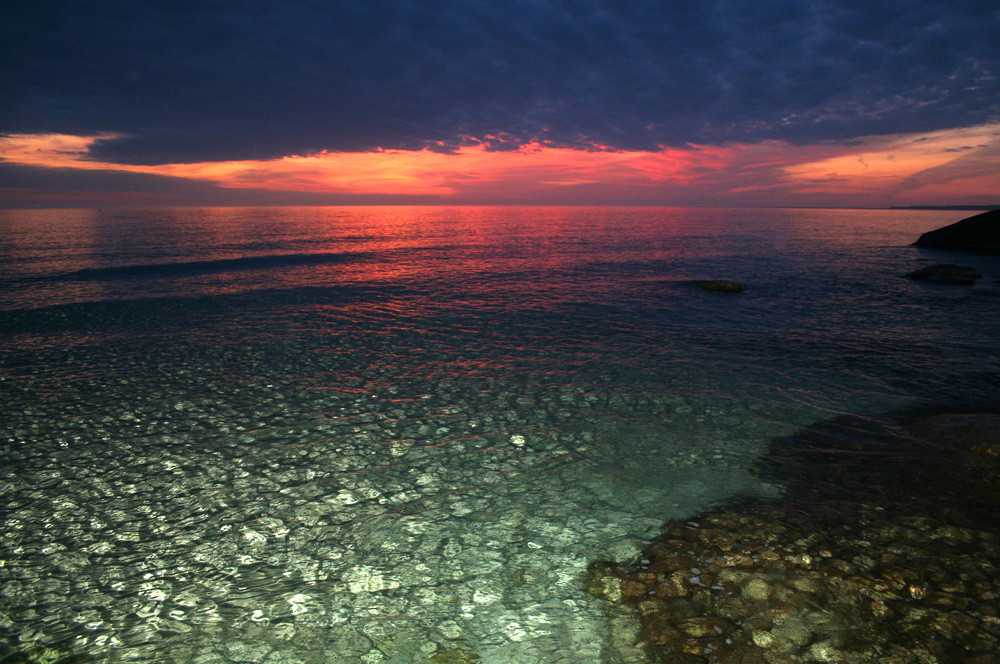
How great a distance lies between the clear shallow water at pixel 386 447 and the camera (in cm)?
602

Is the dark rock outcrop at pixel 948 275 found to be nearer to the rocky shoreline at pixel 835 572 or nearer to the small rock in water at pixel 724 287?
the small rock in water at pixel 724 287

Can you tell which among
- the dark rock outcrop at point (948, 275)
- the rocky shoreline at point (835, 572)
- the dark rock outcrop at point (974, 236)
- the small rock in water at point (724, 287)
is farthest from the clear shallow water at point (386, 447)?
the dark rock outcrop at point (974, 236)

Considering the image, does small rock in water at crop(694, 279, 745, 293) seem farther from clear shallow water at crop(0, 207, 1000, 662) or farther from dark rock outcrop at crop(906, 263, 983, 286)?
dark rock outcrop at crop(906, 263, 983, 286)

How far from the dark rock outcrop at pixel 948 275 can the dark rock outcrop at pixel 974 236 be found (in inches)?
1095

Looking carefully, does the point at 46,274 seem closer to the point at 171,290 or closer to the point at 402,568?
the point at 171,290

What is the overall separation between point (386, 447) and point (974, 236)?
76574 mm

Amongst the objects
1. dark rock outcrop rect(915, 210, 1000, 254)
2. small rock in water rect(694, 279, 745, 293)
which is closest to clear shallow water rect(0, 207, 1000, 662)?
small rock in water rect(694, 279, 745, 293)

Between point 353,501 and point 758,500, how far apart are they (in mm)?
6961

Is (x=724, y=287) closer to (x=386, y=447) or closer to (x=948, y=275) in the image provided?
(x=948, y=275)

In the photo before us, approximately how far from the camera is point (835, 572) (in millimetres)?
6488

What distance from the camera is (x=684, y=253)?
57812 millimetres

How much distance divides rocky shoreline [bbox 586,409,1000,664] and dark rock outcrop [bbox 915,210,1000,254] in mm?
66571

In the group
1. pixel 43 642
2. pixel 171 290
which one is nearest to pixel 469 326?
pixel 43 642

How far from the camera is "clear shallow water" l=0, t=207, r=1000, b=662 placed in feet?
19.7
